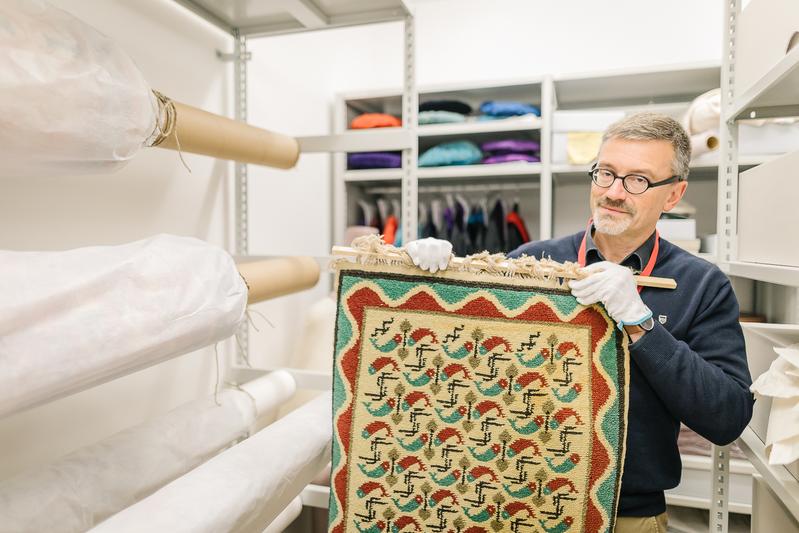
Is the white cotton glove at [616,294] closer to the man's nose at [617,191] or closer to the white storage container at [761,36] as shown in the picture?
the man's nose at [617,191]

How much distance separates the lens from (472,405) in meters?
1.05

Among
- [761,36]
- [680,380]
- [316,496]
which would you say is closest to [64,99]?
[680,380]

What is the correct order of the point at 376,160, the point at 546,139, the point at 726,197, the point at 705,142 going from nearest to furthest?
the point at 726,197
the point at 705,142
the point at 546,139
the point at 376,160

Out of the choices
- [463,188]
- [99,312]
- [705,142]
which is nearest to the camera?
[99,312]

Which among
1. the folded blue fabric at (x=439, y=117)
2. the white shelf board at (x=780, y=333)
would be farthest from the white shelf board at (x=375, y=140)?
the folded blue fabric at (x=439, y=117)

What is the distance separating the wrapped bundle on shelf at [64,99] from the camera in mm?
695

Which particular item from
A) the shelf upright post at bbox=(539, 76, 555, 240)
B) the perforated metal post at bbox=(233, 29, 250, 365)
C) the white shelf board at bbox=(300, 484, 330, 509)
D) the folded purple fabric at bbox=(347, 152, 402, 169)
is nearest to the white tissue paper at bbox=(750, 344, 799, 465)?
the white shelf board at bbox=(300, 484, 330, 509)

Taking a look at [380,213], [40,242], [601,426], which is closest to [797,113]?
[601,426]

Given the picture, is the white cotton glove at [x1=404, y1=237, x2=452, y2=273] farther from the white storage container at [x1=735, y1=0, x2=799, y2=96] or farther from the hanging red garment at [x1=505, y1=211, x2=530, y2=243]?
the hanging red garment at [x1=505, y1=211, x2=530, y2=243]

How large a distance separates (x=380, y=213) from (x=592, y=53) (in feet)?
4.91

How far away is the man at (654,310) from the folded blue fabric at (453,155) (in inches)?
58.4

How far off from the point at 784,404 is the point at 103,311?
1.21 meters

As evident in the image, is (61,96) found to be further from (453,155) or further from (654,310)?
(453,155)

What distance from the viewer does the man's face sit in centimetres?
117
